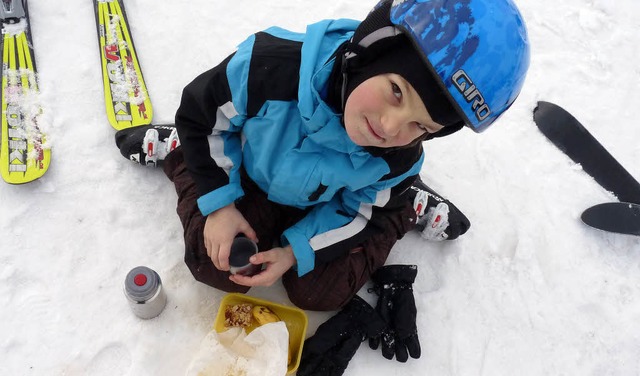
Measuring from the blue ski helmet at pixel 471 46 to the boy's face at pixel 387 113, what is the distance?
3.6 inches

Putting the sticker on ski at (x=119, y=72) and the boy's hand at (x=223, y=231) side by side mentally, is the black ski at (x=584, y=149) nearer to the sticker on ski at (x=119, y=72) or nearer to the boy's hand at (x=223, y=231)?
the boy's hand at (x=223, y=231)

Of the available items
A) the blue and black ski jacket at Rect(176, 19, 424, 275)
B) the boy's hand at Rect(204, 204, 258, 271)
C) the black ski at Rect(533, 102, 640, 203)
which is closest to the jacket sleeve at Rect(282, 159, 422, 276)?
the blue and black ski jacket at Rect(176, 19, 424, 275)

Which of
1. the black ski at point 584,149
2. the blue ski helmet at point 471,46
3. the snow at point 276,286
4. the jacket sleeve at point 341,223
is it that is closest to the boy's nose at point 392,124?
the blue ski helmet at point 471,46

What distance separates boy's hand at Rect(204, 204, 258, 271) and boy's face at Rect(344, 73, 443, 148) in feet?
1.99

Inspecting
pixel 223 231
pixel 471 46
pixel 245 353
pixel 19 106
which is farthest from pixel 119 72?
pixel 471 46

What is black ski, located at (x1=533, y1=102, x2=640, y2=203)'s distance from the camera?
253 cm

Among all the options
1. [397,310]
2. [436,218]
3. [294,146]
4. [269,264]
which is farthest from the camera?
[436,218]

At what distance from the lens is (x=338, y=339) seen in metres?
1.89

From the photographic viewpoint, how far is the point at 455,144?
256cm

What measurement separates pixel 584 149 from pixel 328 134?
1844 mm

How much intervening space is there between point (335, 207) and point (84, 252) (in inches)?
41.6

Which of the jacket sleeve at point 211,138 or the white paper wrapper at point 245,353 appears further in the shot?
the white paper wrapper at point 245,353

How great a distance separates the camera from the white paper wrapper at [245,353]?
1722mm

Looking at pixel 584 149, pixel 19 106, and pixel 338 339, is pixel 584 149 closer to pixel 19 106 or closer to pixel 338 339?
pixel 338 339
